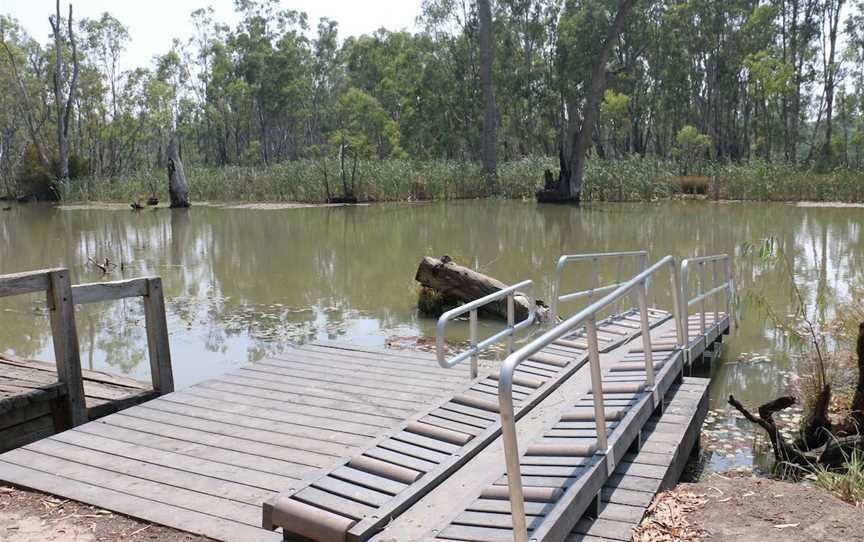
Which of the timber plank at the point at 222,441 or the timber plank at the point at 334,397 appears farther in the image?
the timber plank at the point at 334,397

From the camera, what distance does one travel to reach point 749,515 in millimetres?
3996

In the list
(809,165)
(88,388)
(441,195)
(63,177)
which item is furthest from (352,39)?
(88,388)

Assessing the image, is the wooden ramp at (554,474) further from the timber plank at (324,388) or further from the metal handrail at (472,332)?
the timber plank at (324,388)

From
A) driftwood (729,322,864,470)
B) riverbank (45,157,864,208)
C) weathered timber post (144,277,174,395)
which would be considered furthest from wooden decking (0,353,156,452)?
riverbank (45,157,864,208)

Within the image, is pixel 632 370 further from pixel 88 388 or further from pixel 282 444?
pixel 88 388

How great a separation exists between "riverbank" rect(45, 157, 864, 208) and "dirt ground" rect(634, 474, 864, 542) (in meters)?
26.4

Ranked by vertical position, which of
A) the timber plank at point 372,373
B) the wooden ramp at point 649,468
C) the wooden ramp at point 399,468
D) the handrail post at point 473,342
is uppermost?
the handrail post at point 473,342

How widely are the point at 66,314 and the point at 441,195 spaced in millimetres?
28883

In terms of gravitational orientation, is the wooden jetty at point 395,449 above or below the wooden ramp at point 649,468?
above

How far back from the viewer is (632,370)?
18.7 ft

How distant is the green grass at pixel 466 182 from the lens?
29.0 meters

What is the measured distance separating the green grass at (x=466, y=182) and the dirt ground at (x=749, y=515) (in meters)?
26.4

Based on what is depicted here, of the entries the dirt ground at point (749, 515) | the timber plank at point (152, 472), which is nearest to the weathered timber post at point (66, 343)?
the timber plank at point (152, 472)

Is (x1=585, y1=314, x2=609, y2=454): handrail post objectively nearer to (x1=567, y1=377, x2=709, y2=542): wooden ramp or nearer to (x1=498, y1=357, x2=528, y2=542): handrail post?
(x1=567, y1=377, x2=709, y2=542): wooden ramp
